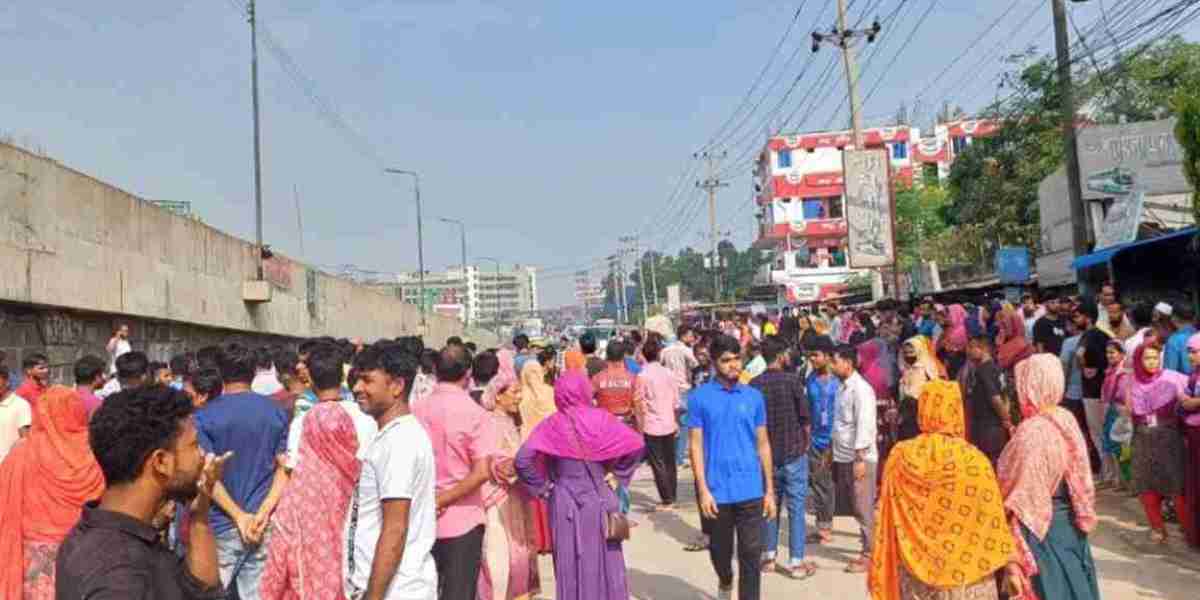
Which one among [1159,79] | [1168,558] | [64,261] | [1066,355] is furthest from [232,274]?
[1159,79]

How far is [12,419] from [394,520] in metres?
5.08

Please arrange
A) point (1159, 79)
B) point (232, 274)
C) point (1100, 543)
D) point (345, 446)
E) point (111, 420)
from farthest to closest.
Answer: point (1159, 79) < point (232, 274) < point (1100, 543) < point (345, 446) < point (111, 420)

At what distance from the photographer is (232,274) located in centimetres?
1902

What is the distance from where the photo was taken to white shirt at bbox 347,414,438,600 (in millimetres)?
3711

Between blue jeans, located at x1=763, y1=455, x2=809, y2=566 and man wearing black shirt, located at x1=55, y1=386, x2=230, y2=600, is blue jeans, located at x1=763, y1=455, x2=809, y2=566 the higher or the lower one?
the lower one

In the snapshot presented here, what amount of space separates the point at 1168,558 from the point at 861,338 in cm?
738

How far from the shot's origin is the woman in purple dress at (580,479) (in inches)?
202

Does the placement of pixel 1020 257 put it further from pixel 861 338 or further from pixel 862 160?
pixel 861 338

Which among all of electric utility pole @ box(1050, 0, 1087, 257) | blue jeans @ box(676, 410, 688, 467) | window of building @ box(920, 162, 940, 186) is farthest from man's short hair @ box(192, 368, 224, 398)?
window of building @ box(920, 162, 940, 186)

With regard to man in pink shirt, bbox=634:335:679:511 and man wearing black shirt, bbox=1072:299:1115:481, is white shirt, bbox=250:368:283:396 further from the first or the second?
man wearing black shirt, bbox=1072:299:1115:481

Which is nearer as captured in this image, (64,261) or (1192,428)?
(1192,428)

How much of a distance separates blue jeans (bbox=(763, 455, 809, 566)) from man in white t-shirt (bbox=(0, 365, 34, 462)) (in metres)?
5.42

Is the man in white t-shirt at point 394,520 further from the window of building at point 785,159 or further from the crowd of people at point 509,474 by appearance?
the window of building at point 785,159

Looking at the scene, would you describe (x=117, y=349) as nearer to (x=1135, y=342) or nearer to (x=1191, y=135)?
(x=1135, y=342)
